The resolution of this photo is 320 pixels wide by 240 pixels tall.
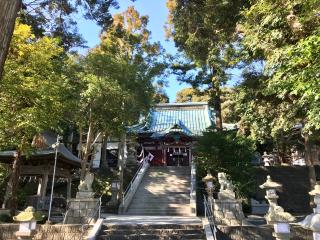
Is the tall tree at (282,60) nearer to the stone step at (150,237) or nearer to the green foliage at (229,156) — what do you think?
the green foliage at (229,156)

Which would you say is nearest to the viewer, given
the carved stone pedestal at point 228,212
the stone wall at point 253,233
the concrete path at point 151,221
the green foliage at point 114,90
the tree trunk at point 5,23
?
the tree trunk at point 5,23

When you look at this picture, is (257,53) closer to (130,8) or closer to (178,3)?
(178,3)

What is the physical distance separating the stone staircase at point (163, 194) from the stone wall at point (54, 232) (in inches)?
224

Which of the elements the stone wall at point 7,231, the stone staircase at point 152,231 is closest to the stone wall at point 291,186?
the stone staircase at point 152,231

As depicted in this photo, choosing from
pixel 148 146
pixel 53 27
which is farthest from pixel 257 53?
pixel 148 146

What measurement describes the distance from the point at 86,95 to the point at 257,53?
7.28 m

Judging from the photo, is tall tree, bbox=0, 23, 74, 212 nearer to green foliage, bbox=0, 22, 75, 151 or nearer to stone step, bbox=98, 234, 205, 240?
green foliage, bbox=0, 22, 75, 151

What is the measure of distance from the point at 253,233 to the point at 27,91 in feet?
28.2

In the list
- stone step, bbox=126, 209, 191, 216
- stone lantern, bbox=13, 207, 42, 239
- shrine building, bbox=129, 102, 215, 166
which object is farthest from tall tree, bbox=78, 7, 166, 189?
shrine building, bbox=129, 102, 215, 166

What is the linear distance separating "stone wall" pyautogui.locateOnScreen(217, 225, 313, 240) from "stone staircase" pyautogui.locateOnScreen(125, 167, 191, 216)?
205 inches

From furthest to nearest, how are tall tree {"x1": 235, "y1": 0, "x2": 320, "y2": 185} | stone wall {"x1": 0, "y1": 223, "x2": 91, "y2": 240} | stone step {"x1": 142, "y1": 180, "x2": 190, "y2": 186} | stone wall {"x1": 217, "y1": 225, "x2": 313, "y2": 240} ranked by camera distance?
stone step {"x1": 142, "y1": 180, "x2": 190, "y2": 186}, stone wall {"x1": 0, "y1": 223, "x2": 91, "y2": 240}, stone wall {"x1": 217, "y1": 225, "x2": 313, "y2": 240}, tall tree {"x1": 235, "y1": 0, "x2": 320, "y2": 185}

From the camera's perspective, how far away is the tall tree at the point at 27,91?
36.2 feet

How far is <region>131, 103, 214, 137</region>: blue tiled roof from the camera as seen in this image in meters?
26.8

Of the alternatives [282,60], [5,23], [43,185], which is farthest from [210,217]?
[43,185]
